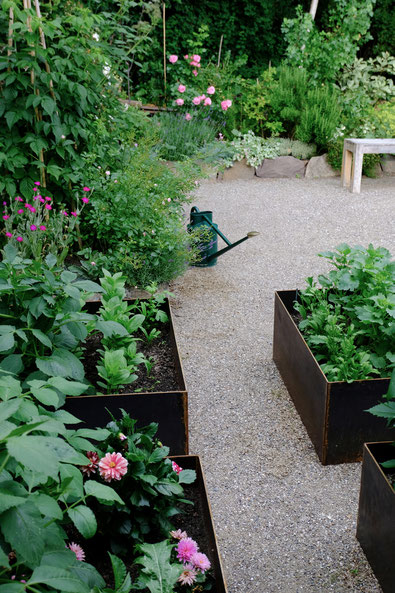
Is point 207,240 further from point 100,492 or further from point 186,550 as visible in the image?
point 100,492

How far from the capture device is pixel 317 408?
2555 millimetres

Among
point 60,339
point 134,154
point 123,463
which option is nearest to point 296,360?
point 60,339

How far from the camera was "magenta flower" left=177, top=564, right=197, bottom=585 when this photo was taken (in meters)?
1.43

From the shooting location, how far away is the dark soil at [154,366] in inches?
101

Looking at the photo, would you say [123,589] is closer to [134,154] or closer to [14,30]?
[14,30]

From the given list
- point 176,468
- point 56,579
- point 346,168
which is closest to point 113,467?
point 176,468

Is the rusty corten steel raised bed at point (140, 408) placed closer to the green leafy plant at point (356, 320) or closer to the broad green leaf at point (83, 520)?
the green leafy plant at point (356, 320)

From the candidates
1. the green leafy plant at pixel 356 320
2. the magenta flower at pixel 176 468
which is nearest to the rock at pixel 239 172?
the green leafy plant at pixel 356 320

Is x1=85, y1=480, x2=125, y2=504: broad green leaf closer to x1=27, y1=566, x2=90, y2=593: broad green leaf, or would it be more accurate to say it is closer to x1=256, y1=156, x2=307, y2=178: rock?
x1=27, y1=566, x2=90, y2=593: broad green leaf

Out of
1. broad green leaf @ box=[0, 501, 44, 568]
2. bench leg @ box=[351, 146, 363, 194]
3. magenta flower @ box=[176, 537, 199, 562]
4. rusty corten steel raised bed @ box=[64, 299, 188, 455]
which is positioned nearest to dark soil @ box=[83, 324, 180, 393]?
rusty corten steel raised bed @ box=[64, 299, 188, 455]

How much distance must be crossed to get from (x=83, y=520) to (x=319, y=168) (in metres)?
6.59

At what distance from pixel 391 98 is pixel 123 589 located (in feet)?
26.8

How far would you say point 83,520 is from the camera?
1.30 meters

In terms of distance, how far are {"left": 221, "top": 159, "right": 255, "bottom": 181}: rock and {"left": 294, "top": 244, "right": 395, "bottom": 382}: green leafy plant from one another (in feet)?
14.4
